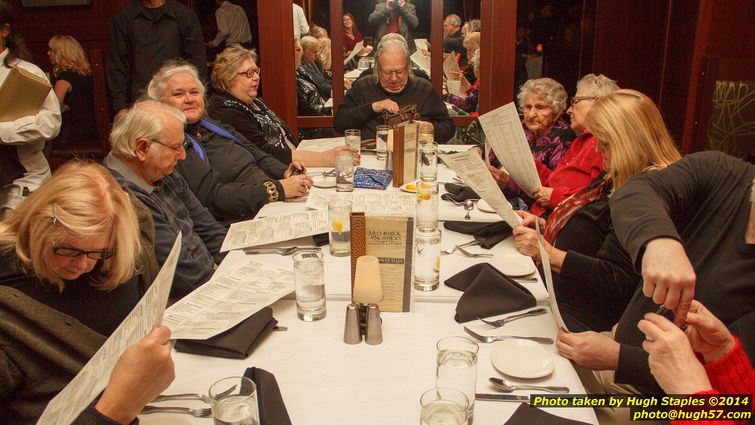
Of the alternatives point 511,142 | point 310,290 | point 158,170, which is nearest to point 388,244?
point 310,290

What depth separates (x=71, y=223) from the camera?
1.32 meters

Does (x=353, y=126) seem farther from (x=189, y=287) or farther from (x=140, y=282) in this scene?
(x=140, y=282)

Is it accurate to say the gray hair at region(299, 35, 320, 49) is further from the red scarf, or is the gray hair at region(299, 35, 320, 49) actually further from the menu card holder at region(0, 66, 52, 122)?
the menu card holder at region(0, 66, 52, 122)

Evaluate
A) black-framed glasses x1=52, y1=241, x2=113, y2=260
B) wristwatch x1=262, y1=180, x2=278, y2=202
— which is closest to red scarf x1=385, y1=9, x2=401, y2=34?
wristwatch x1=262, y1=180, x2=278, y2=202

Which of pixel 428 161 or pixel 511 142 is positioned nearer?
pixel 511 142

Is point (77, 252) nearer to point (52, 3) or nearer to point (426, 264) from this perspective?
point (426, 264)

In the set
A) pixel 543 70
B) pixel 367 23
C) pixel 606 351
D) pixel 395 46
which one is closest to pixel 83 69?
pixel 367 23

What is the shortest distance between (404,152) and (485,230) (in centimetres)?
77

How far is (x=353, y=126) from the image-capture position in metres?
4.12

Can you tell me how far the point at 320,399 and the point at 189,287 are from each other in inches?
42.3

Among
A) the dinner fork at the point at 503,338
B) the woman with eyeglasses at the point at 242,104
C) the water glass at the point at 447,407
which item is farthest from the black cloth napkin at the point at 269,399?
the woman with eyeglasses at the point at 242,104

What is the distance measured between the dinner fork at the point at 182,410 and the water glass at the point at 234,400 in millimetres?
95

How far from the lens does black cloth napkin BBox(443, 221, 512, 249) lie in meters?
2.06

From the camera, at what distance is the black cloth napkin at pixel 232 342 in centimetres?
131
